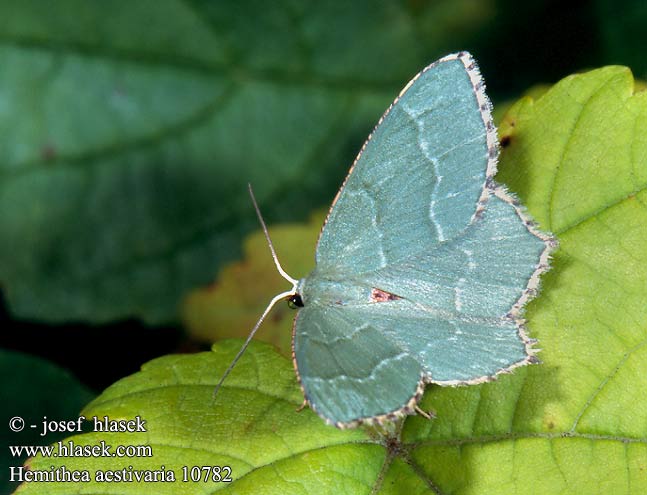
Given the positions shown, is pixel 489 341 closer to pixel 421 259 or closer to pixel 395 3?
pixel 421 259

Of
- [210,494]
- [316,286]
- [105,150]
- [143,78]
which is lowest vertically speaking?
[210,494]

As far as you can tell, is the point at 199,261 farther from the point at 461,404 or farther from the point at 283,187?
the point at 461,404

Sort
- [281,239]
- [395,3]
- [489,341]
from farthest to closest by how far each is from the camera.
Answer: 1. [395,3]
2. [281,239]
3. [489,341]

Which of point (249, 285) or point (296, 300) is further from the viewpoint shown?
point (249, 285)

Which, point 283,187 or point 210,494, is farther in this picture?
point 283,187

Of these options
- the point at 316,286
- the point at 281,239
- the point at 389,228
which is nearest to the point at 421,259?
the point at 389,228

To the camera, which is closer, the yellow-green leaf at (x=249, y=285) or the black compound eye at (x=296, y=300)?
the black compound eye at (x=296, y=300)

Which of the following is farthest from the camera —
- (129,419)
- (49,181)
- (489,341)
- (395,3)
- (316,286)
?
(395,3)

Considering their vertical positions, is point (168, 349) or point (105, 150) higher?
point (105, 150)

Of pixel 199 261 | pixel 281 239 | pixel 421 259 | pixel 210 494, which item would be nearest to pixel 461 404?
pixel 421 259

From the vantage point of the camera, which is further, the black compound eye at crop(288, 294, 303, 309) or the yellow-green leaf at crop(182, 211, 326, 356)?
the yellow-green leaf at crop(182, 211, 326, 356)
